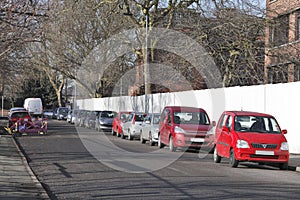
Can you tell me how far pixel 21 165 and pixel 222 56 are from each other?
1687cm

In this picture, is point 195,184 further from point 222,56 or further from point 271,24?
point 222,56

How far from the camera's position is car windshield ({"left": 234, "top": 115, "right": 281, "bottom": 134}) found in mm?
16703

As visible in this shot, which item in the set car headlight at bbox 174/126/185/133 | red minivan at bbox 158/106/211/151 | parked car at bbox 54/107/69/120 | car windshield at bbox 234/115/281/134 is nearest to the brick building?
red minivan at bbox 158/106/211/151

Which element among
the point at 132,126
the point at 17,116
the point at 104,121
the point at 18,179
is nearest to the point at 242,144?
the point at 18,179

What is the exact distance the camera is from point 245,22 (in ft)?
84.8

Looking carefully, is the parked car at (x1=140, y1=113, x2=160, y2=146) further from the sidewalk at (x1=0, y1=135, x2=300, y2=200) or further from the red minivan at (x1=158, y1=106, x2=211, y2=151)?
the sidewalk at (x1=0, y1=135, x2=300, y2=200)

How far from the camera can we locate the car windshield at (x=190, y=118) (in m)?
22.4

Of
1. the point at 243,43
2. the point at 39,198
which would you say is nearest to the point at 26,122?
the point at 243,43

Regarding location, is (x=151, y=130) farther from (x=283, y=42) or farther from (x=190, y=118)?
(x=283, y=42)

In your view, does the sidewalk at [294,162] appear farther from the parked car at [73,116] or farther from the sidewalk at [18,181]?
the parked car at [73,116]

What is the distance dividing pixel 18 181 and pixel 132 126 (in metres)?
17.3

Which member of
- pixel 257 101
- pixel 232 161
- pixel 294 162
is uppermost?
pixel 257 101

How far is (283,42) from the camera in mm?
26641

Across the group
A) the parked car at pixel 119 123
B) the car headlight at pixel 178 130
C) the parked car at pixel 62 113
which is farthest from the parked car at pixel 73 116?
the car headlight at pixel 178 130
